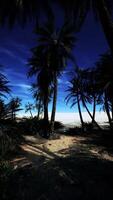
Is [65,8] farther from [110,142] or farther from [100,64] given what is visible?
[100,64]

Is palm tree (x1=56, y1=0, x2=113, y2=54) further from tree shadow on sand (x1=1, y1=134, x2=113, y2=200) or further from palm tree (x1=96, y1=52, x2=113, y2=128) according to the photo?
palm tree (x1=96, y1=52, x2=113, y2=128)

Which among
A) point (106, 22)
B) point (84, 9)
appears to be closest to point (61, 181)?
point (106, 22)

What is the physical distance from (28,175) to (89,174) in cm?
219

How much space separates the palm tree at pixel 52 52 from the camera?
22656mm

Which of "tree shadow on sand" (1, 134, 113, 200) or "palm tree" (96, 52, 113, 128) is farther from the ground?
"palm tree" (96, 52, 113, 128)

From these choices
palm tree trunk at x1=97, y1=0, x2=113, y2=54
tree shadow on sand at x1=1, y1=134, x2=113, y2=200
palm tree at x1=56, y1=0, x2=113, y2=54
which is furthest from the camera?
palm tree at x1=56, y1=0, x2=113, y2=54

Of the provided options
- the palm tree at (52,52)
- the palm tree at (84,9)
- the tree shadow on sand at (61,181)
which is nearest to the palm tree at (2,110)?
the tree shadow on sand at (61,181)

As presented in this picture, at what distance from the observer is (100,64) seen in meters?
26.8

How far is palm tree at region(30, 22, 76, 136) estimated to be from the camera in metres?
22.7

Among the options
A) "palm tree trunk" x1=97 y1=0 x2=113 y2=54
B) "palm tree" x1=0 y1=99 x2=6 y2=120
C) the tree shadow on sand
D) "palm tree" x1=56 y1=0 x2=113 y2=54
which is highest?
"palm tree" x1=56 y1=0 x2=113 y2=54

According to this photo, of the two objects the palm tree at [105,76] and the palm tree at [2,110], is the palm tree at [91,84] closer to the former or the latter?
the palm tree at [105,76]

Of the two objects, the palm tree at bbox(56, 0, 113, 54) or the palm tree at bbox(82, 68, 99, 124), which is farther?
the palm tree at bbox(82, 68, 99, 124)

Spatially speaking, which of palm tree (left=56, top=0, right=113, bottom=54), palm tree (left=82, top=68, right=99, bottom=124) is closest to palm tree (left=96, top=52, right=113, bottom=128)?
palm tree (left=82, top=68, right=99, bottom=124)

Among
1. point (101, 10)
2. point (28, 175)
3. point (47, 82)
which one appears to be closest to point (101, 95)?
point (47, 82)
